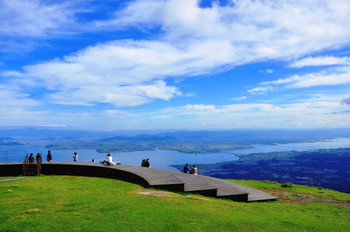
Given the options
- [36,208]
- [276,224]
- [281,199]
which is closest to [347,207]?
[281,199]

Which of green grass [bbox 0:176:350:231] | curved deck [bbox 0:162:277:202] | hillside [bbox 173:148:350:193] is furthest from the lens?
hillside [bbox 173:148:350:193]

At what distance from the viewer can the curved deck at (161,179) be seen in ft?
55.1

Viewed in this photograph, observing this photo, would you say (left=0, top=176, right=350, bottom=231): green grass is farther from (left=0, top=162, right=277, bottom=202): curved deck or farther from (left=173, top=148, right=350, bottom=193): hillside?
(left=173, top=148, right=350, bottom=193): hillside

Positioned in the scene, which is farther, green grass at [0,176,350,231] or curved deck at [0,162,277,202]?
curved deck at [0,162,277,202]

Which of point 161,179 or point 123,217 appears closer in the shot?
point 123,217

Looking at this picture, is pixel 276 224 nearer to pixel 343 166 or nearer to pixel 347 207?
pixel 347 207

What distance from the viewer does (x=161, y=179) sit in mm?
18156

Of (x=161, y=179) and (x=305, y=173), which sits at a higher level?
(x=161, y=179)

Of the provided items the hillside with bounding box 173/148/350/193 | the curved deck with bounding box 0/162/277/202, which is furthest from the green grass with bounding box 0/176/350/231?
the hillside with bounding box 173/148/350/193

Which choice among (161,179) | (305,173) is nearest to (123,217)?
(161,179)

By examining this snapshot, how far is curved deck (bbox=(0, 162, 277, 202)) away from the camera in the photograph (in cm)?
1680

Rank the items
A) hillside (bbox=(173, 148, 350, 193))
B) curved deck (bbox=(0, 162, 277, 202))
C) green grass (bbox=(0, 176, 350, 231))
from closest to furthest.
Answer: green grass (bbox=(0, 176, 350, 231))
curved deck (bbox=(0, 162, 277, 202))
hillside (bbox=(173, 148, 350, 193))

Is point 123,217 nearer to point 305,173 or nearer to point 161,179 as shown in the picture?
point 161,179

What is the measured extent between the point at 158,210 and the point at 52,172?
19728 mm
